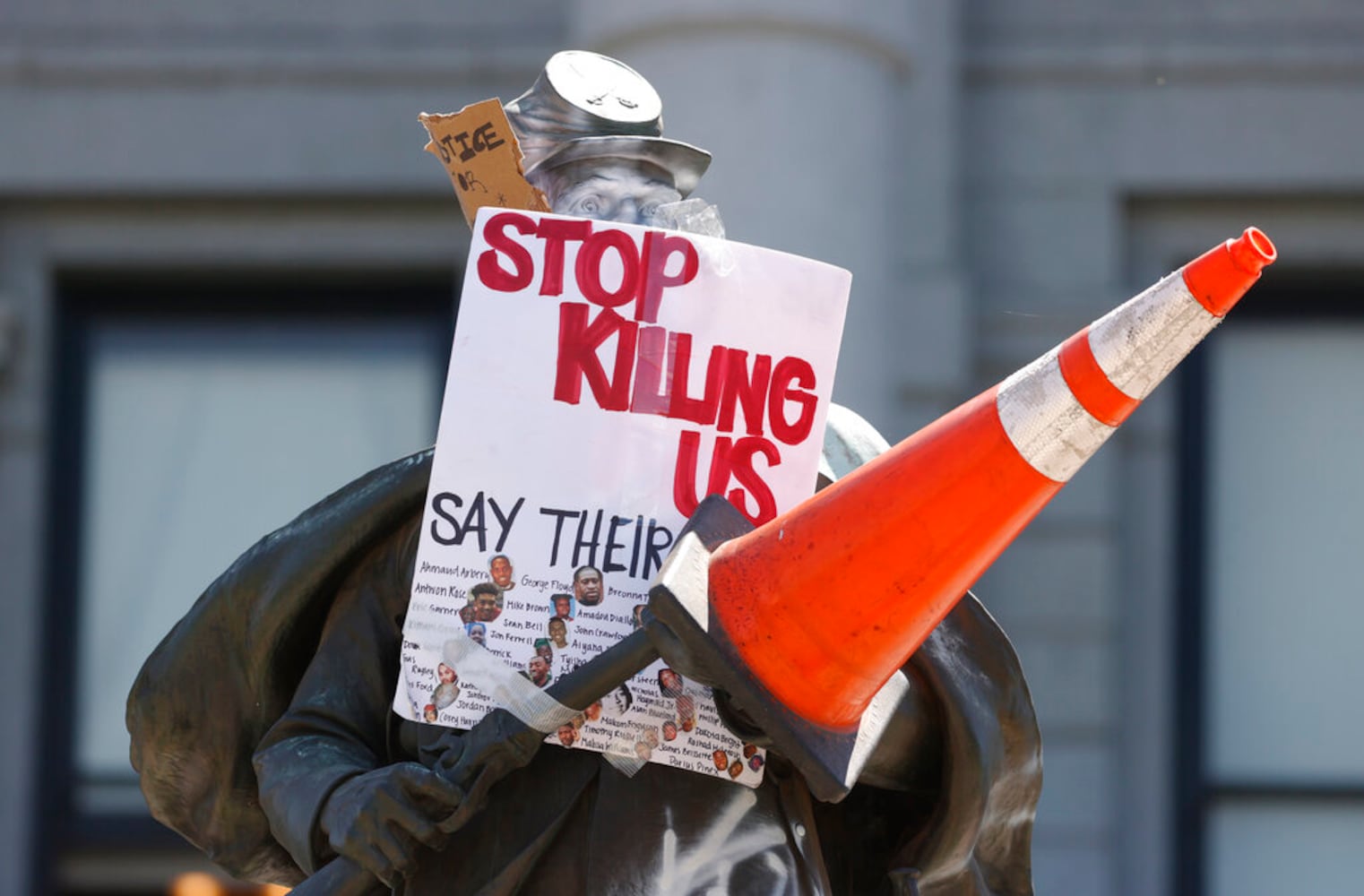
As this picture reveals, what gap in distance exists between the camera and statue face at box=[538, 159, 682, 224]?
3.12m

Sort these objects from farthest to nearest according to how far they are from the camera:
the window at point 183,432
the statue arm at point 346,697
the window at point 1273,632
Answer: the window at point 183,432
the window at point 1273,632
the statue arm at point 346,697

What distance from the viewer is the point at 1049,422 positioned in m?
2.75

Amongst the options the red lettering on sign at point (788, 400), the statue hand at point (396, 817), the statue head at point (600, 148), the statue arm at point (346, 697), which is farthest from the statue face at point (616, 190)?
the statue hand at point (396, 817)

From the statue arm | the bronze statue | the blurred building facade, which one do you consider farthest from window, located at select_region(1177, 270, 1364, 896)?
the statue arm

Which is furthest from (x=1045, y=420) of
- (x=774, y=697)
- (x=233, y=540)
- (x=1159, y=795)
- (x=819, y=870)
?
(x=233, y=540)

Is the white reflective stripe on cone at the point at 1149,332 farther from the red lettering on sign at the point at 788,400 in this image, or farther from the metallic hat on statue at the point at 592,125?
the metallic hat on statue at the point at 592,125

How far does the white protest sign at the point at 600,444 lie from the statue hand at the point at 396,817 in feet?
0.40

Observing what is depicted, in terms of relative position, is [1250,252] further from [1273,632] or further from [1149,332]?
[1273,632]

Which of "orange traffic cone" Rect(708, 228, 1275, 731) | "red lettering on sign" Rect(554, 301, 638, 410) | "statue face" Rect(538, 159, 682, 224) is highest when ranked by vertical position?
"statue face" Rect(538, 159, 682, 224)

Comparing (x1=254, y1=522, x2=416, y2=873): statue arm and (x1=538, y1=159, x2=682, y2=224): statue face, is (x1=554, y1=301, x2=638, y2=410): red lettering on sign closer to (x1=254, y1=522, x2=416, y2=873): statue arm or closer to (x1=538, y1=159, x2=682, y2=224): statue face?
(x1=538, y1=159, x2=682, y2=224): statue face

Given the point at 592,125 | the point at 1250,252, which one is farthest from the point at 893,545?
the point at 592,125

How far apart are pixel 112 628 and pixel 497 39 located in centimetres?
191

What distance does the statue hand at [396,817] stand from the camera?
2.80m

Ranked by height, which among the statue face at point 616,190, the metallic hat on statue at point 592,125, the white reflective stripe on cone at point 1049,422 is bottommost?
the white reflective stripe on cone at point 1049,422
